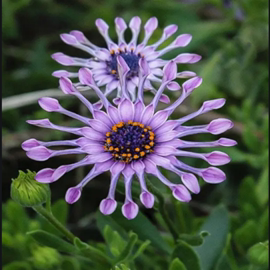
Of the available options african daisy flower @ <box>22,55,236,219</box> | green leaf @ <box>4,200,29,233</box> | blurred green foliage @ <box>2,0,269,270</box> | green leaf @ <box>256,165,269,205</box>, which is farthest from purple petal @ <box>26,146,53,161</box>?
green leaf @ <box>256,165,269,205</box>

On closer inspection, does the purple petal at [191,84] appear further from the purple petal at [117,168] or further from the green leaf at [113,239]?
the green leaf at [113,239]

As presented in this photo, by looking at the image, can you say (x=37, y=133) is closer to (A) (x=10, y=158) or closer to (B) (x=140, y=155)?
(A) (x=10, y=158)

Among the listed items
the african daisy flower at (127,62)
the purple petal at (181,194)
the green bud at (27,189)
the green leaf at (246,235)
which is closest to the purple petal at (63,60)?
the african daisy flower at (127,62)

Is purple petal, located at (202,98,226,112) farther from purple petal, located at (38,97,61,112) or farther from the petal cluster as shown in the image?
purple petal, located at (38,97,61,112)

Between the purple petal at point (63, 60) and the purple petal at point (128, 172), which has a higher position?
the purple petal at point (63, 60)

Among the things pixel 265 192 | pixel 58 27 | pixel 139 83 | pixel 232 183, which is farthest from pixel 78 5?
pixel 139 83
